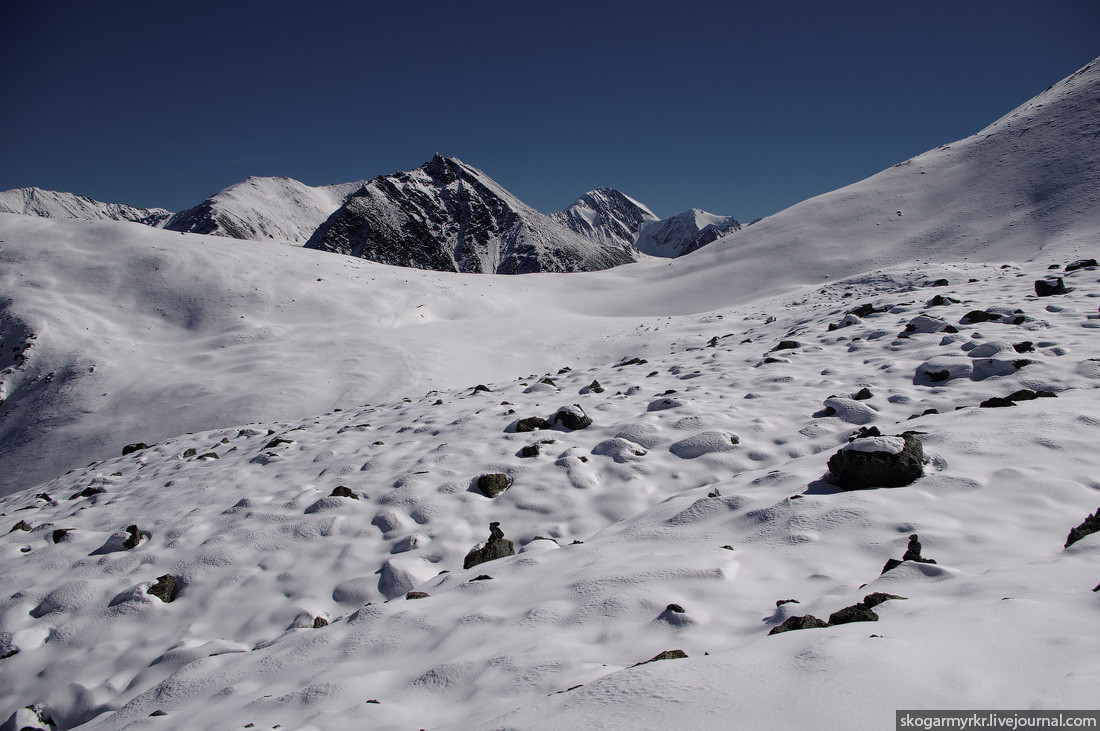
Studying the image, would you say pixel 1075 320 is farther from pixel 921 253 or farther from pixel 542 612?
pixel 921 253

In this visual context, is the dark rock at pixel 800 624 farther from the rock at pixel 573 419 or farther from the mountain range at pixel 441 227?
the mountain range at pixel 441 227

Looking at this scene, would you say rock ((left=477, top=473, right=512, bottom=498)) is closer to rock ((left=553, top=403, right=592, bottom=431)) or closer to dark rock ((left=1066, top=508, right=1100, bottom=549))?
rock ((left=553, top=403, right=592, bottom=431))

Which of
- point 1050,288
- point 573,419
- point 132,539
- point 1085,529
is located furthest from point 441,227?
point 1085,529

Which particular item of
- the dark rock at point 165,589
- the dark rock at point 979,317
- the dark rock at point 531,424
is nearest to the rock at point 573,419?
the dark rock at point 531,424

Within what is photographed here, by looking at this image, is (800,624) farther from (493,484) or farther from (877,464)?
(493,484)

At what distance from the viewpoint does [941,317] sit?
11.2 metres

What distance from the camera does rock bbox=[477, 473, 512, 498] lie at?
6543 mm

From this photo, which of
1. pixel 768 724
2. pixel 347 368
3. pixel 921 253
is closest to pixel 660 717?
pixel 768 724

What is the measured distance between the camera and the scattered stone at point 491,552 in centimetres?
527

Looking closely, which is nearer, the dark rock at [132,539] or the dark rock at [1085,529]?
the dark rock at [1085,529]

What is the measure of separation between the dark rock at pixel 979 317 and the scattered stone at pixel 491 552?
10.6 metres

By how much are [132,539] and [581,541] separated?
557cm

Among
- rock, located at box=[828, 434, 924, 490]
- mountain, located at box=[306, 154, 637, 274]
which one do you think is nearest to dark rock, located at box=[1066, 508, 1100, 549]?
rock, located at box=[828, 434, 924, 490]

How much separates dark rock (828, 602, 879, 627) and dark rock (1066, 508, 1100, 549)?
5.72 feet
